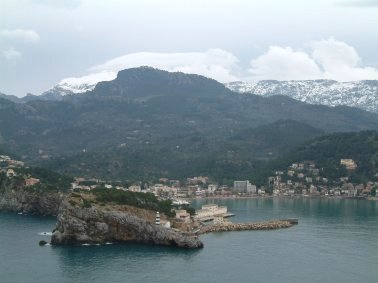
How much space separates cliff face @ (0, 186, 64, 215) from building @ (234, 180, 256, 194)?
51.1m

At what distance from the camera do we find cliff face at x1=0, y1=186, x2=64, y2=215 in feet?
327

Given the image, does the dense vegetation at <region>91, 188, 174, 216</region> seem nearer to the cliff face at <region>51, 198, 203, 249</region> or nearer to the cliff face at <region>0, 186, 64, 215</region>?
the cliff face at <region>51, 198, 203, 249</region>

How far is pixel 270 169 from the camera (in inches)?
6156

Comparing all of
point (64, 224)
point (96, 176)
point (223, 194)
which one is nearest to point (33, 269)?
point (64, 224)

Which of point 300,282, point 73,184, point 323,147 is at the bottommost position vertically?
point 300,282

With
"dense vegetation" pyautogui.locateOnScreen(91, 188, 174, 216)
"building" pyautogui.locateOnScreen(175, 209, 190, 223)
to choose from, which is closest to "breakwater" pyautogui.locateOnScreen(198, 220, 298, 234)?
"building" pyautogui.locateOnScreen(175, 209, 190, 223)

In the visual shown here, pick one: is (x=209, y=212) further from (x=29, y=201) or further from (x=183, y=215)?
(x=29, y=201)

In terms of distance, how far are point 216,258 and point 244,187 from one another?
80.8 meters


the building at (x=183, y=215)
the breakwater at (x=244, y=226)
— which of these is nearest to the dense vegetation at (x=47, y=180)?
the building at (x=183, y=215)

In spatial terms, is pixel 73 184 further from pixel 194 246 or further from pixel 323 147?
pixel 323 147

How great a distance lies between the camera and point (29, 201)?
101875 millimetres

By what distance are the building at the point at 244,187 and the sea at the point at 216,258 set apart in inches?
2111

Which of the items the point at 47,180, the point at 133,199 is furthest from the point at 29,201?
the point at 133,199

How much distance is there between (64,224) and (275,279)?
77.4 ft
